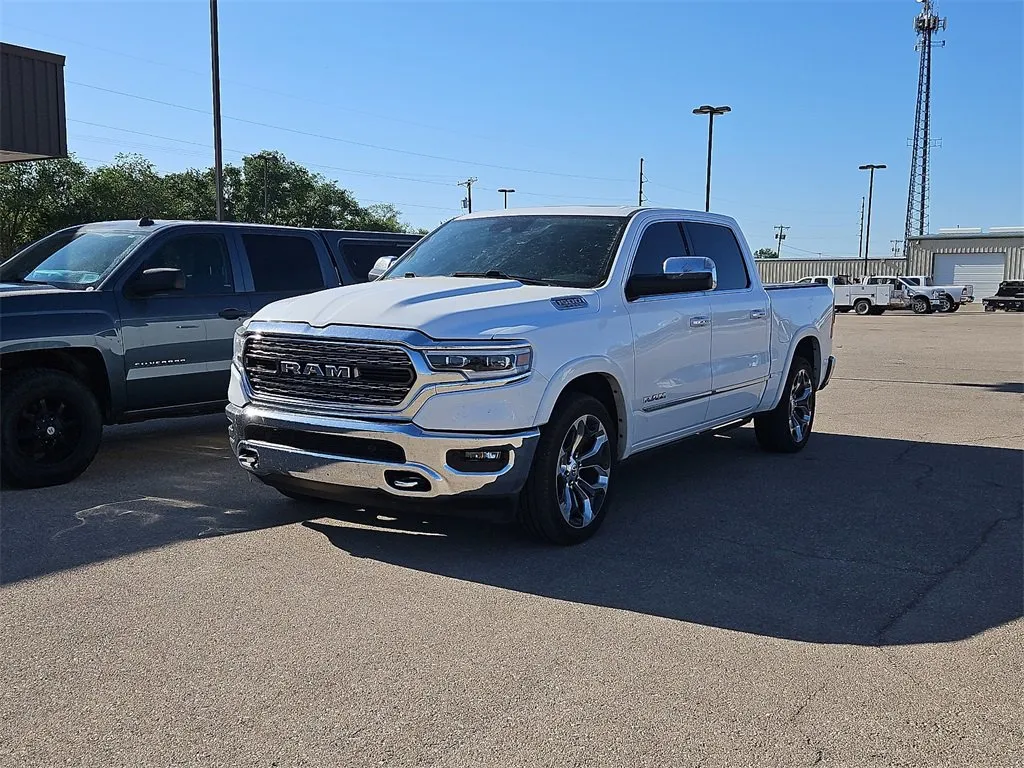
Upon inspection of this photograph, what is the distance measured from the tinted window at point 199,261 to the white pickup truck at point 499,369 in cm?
209

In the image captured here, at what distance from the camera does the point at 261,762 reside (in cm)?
312

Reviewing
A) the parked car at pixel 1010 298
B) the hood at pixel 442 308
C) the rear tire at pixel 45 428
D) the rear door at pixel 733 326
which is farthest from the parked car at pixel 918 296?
the rear tire at pixel 45 428

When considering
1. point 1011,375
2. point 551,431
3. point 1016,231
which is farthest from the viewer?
point 1016,231

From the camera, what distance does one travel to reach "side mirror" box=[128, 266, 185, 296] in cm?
738

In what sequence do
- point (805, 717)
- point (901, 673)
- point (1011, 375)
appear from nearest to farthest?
point (805, 717) → point (901, 673) → point (1011, 375)

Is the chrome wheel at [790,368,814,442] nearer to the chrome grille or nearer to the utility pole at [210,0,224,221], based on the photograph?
the chrome grille

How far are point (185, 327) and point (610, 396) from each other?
151 inches

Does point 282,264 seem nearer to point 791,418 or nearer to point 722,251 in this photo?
point 722,251

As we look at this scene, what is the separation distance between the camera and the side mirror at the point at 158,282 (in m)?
7.38

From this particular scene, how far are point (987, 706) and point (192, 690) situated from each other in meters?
2.94

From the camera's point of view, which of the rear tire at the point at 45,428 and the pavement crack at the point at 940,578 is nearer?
the pavement crack at the point at 940,578

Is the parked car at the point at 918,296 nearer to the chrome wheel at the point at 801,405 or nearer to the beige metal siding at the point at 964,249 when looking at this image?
the beige metal siding at the point at 964,249

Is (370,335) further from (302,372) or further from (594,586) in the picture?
(594,586)

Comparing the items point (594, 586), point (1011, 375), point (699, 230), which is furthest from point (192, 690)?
point (1011, 375)
